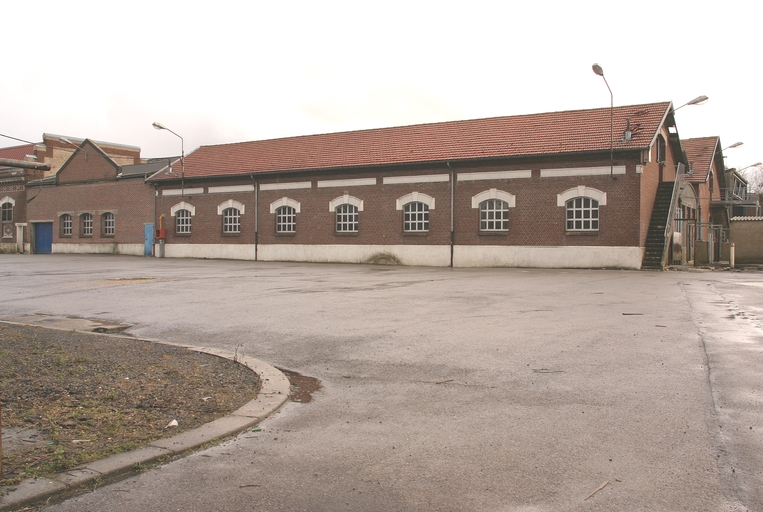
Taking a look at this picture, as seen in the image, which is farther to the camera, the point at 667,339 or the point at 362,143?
the point at 362,143

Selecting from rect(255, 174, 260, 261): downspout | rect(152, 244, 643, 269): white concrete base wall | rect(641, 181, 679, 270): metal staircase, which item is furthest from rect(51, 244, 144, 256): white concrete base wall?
rect(641, 181, 679, 270): metal staircase

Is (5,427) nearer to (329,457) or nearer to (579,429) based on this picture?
(329,457)

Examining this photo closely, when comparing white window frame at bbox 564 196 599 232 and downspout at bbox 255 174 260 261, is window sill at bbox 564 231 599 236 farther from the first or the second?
downspout at bbox 255 174 260 261

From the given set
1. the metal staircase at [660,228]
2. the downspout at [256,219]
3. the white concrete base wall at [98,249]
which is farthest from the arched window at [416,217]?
the white concrete base wall at [98,249]

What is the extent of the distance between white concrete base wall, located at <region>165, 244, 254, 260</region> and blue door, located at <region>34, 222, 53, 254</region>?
37.1 ft

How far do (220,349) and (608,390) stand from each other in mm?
4618

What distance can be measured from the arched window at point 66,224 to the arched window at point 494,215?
91.6 feet

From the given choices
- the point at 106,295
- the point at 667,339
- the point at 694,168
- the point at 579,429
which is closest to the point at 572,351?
the point at 667,339

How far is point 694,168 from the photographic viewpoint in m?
39.1

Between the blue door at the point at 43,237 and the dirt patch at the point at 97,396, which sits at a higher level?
the blue door at the point at 43,237

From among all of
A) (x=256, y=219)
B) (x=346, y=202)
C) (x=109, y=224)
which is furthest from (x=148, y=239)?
(x=346, y=202)

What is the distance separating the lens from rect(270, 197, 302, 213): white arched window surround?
32.4 metres

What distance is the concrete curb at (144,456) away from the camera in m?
3.53

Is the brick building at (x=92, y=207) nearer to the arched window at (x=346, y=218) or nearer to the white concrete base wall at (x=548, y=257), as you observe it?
the arched window at (x=346, y=218)
